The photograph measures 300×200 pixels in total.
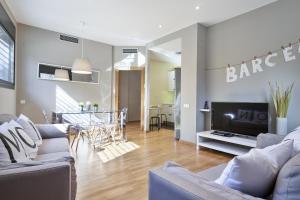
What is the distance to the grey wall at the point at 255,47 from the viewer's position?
3.25 metres

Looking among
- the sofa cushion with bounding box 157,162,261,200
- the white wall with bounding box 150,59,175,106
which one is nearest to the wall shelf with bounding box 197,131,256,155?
the sofa cushion with bounding box 157,162,261,200

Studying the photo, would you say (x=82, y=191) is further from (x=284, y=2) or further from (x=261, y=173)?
(x=284, y=2)

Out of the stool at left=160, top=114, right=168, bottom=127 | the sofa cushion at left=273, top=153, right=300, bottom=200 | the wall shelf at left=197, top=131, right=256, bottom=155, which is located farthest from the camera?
the stool at left=160, top=114, right=168, bottom=127

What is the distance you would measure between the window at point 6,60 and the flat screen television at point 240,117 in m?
4.61

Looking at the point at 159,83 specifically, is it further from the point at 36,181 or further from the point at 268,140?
the point at 36,181

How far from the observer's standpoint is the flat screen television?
3.35 m

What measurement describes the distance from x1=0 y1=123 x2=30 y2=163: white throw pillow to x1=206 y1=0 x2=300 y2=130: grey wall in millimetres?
4057

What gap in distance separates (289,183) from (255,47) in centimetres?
364

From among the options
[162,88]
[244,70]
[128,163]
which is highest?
[244,70]

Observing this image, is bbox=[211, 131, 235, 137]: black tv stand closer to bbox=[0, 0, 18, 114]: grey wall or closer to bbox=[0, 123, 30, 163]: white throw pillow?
bbox=[0, 123, 30, 163]: white throw pillow

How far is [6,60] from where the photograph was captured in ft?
12.9

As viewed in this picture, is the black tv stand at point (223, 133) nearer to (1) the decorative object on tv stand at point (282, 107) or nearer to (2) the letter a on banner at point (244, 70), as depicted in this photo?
(1) the decorative object on tv stand at point (282, 107)

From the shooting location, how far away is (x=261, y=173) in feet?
3.29

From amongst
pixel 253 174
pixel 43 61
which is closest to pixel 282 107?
pixel 253 174
